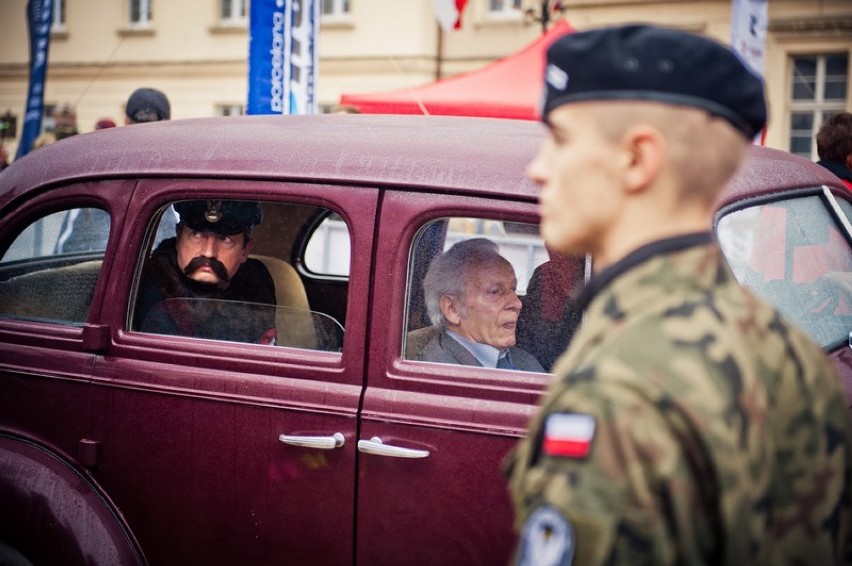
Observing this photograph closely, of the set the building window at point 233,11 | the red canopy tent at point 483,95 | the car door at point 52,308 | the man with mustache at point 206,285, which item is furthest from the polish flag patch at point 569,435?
the building window at point 233,11

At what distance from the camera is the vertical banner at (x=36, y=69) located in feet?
38.1

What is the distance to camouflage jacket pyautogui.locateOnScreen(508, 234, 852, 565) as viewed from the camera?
112cm

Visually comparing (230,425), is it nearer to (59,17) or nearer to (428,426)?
(428,426)

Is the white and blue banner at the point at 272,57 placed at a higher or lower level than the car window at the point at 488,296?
higher

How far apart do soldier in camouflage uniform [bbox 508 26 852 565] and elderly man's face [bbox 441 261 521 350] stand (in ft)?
4.89

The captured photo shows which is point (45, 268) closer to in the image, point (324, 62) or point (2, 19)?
point (324, 62)

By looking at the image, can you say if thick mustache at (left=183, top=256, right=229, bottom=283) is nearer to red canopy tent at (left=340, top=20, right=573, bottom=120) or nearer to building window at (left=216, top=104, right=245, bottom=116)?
red canopy tent at (left=340, top=20, right=573, bottom=120)

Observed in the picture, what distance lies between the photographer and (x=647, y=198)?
50.4 inches

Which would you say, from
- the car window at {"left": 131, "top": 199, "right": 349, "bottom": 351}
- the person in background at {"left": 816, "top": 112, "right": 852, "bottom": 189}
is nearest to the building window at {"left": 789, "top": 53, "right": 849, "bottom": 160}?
the person in background at {"left": 816, "top": 112, "right": 852, "bottom": 189}

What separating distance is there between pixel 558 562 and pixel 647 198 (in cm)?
47

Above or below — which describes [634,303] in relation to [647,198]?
below

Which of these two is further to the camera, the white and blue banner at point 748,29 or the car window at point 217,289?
the white and blue banner at point 748,29

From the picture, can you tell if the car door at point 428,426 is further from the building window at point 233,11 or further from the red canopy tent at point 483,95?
the building window at point 233,11

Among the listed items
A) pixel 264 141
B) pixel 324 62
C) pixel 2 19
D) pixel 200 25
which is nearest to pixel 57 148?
pixel 264 141
